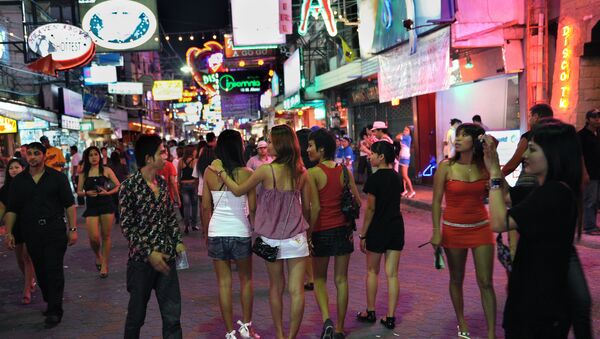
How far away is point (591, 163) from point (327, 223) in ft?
19.2

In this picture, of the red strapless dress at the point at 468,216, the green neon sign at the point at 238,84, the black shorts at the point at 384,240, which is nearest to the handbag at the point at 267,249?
the black shorts at the point at 384,240

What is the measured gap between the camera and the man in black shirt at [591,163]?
8.86 meters

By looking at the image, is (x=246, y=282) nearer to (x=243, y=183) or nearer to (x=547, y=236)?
(x=243, y=183)

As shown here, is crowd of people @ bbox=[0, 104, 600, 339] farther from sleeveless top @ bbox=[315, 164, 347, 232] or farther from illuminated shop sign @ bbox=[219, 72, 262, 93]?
illuminated shop sign @ bbox=[219, 72, 262, 93]

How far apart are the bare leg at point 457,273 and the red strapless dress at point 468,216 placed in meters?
0.08

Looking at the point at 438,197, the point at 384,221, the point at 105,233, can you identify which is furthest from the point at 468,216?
the point at 105,233

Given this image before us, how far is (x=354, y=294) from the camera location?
673 cm

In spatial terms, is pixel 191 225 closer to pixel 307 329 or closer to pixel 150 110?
pixel 307 329

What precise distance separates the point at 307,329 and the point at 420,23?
10969 mm

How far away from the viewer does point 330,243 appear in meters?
5.14

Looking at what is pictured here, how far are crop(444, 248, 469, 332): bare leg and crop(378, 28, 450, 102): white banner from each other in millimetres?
9369

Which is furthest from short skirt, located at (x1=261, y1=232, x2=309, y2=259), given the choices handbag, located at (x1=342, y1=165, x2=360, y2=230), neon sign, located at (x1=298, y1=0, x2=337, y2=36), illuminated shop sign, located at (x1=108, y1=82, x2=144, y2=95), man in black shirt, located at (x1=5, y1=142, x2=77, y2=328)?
illuminated shop sign, located at (x1=108, y1=82, x2=144, y2=95)

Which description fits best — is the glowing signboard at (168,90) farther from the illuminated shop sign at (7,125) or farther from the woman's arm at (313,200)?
the woman's arm at (313,200)

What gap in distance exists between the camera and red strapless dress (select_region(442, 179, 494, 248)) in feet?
15.3
